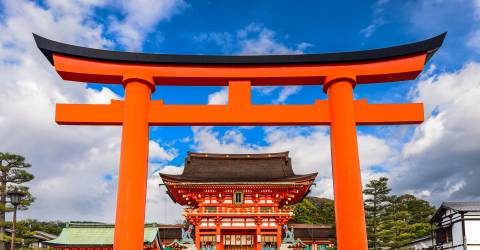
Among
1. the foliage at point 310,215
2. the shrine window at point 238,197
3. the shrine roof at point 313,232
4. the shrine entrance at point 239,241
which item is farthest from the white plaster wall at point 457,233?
the foliage at point 310,215

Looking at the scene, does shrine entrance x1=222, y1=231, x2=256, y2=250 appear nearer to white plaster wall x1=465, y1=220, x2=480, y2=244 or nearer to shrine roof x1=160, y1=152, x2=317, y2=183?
shrine roof x1=160, y1=152, x2=317, y2=183

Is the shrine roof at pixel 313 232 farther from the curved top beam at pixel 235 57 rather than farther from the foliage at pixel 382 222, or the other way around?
the curved top beam at pixel 235 57

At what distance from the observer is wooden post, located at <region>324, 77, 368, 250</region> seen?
676 cm

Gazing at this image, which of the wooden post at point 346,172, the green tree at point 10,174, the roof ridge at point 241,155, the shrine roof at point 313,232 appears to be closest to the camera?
the wooden post at point 346,172

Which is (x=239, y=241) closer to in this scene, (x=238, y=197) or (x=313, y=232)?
(x=238, y=197)

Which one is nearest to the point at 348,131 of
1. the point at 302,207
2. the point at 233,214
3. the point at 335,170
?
the point at 335,170

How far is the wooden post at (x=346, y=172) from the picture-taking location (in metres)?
6.76

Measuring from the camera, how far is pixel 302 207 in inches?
1705

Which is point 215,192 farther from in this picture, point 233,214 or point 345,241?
point 345,241

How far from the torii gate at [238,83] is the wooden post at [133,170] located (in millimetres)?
19

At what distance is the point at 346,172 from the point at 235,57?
3.04 metres

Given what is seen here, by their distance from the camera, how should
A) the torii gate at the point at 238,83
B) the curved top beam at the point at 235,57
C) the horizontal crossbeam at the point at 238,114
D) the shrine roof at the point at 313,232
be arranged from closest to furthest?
the torii gate at the point at 238,83 → the horizontal crossbeam at the point at 238,114 → the curved top beam at the point at 235,57 → the shrine roof at the point at 313,232

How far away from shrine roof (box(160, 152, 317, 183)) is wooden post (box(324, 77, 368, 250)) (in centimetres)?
1380

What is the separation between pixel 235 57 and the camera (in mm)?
7891
